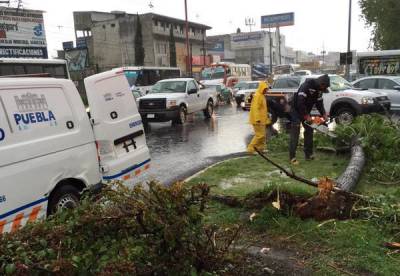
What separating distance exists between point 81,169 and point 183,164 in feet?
14.5

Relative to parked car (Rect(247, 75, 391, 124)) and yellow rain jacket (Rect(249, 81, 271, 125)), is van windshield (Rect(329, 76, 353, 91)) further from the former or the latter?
yellow rain jacket (Rect(249, 81, 271, 125))

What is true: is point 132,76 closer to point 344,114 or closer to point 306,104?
point 344,114

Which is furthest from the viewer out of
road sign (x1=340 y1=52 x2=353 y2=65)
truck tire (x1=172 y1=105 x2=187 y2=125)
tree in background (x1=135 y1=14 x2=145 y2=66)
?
tree in background (x1=135 y1=14 x2=145 y2=66)

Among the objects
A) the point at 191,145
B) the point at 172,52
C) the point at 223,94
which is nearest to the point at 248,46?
the point at 172,52

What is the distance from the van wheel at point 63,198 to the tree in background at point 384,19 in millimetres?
33016

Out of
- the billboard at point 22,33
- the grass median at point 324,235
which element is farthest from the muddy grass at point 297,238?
the billboard at point 22,33

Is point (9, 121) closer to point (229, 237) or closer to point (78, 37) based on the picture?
point (229, 237)

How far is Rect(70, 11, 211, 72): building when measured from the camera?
186 feet

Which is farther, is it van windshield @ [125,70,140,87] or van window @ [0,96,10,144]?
van windshield @ [125,70,140,87]

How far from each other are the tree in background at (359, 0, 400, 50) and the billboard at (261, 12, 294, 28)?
1781 inches

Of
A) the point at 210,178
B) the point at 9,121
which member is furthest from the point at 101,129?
the point at 210,178

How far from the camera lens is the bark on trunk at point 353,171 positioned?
5496mm

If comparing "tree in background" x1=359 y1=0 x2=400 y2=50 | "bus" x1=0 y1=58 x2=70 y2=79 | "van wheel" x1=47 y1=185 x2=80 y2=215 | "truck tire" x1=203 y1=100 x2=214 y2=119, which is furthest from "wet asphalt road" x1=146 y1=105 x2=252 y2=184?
"tree in background" x1=359 y1=0 x2=400 y2=50

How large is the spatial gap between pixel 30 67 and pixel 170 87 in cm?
566
